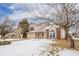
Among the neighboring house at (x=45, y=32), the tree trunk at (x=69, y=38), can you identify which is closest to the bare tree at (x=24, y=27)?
the neighboring house at (x=45, y=32)

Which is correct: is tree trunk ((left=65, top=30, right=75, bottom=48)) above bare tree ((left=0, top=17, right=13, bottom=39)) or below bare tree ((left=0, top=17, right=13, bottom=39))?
below

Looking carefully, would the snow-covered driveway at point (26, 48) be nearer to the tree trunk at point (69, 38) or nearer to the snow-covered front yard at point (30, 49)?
the snow-covered front yard at point (30, 49)

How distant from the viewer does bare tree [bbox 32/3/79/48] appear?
1773mm

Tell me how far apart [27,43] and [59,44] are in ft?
1.06

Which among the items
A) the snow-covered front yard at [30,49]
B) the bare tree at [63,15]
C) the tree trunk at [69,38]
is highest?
the bare tree at [63,15]

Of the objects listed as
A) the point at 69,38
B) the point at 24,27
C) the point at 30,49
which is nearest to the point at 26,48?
the point at 30,49

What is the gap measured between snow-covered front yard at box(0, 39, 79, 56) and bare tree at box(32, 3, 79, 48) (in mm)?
156

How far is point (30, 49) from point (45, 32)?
228 mm

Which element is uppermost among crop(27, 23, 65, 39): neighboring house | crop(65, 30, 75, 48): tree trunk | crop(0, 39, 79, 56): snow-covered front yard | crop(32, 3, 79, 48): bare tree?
crop(32, 3, 79, 48): bare tree

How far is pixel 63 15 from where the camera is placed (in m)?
1.79

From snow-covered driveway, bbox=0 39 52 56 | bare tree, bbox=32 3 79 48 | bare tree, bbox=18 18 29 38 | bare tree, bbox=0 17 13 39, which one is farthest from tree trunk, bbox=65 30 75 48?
bare tree, bbox=0 17 13 39

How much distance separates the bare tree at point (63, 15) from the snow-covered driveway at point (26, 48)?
21 cm

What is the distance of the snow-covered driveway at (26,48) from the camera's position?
1740 millimetres

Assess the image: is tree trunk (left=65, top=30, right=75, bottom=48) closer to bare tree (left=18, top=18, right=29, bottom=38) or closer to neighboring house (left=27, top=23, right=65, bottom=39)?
neighboring house (left=27, top=23, right=65, bottom=39)
